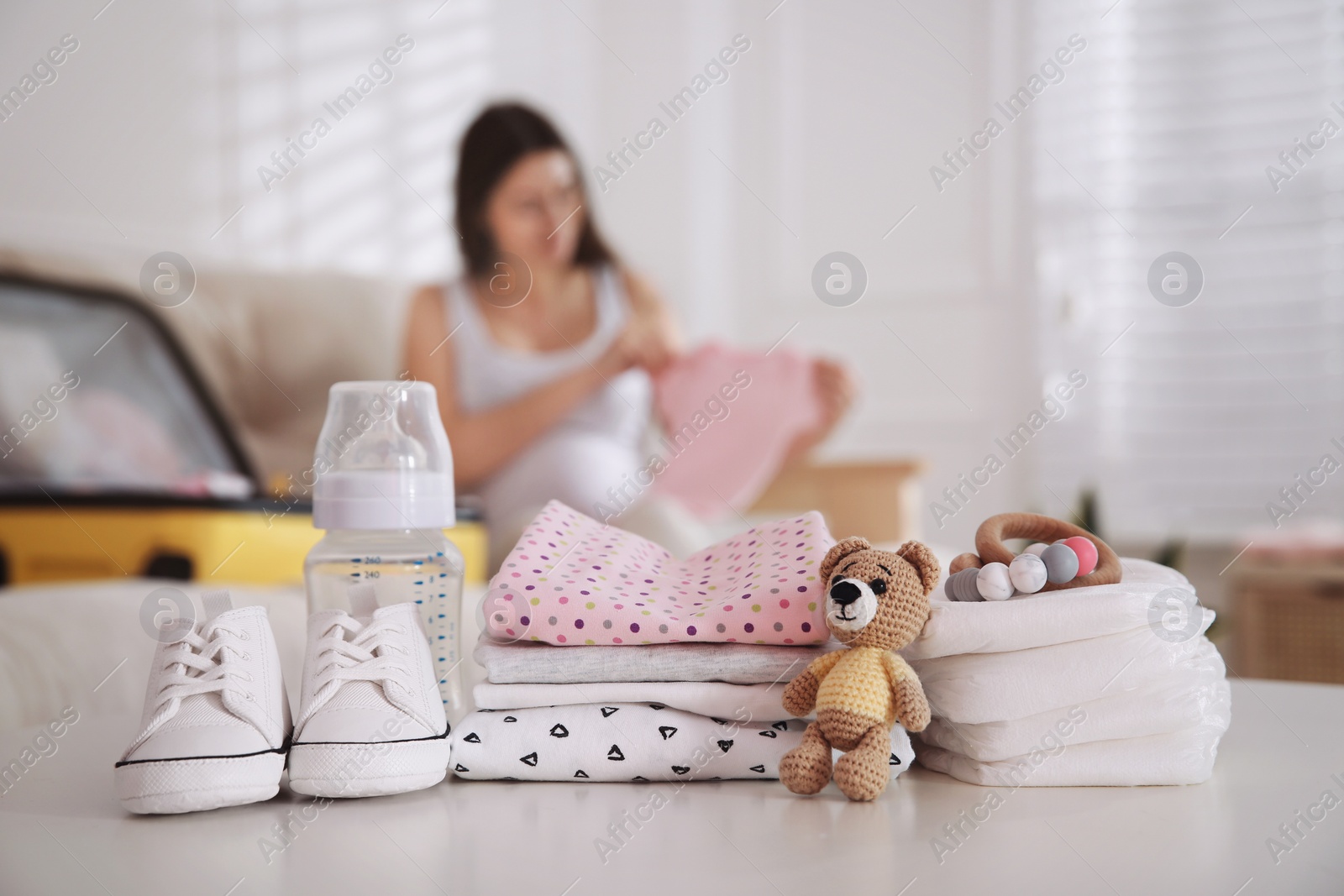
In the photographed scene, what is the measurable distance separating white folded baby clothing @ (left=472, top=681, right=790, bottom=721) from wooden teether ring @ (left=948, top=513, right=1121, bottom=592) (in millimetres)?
130

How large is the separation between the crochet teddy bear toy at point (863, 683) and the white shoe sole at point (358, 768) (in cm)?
18

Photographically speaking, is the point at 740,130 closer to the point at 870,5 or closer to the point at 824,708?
the point at 870,5

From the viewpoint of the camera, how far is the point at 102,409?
140 cm

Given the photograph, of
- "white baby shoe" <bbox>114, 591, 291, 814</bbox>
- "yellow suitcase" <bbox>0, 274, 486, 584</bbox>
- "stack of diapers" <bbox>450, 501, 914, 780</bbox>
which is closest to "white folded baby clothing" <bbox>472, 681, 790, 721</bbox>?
"stack of diapers" <bbox>450, 501, 914, 780</bbox>

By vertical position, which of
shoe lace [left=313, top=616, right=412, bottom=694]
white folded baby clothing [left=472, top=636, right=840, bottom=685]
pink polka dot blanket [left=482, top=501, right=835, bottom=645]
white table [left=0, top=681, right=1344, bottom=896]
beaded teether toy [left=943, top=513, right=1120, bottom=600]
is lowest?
white table [left=0, top=681, right=1344, bottom=896]

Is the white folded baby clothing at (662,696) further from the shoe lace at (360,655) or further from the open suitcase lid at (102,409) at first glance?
the open suitcase lid at (102,409)

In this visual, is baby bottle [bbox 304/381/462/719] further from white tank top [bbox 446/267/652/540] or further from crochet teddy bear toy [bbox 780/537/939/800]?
white tank top [bbox 446/267/652/540]

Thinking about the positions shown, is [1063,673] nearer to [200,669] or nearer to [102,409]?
[200,669]

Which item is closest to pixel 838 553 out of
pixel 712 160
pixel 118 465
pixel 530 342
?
pixel 118 465

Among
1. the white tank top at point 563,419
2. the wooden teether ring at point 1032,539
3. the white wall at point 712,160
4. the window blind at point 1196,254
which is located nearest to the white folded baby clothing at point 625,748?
the wooden teether ring at point 1032,539

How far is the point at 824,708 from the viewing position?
472 mm

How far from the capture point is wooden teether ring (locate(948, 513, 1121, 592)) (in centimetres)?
52

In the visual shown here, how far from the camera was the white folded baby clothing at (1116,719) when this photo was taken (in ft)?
1.61

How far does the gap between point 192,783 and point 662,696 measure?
0.22 m
